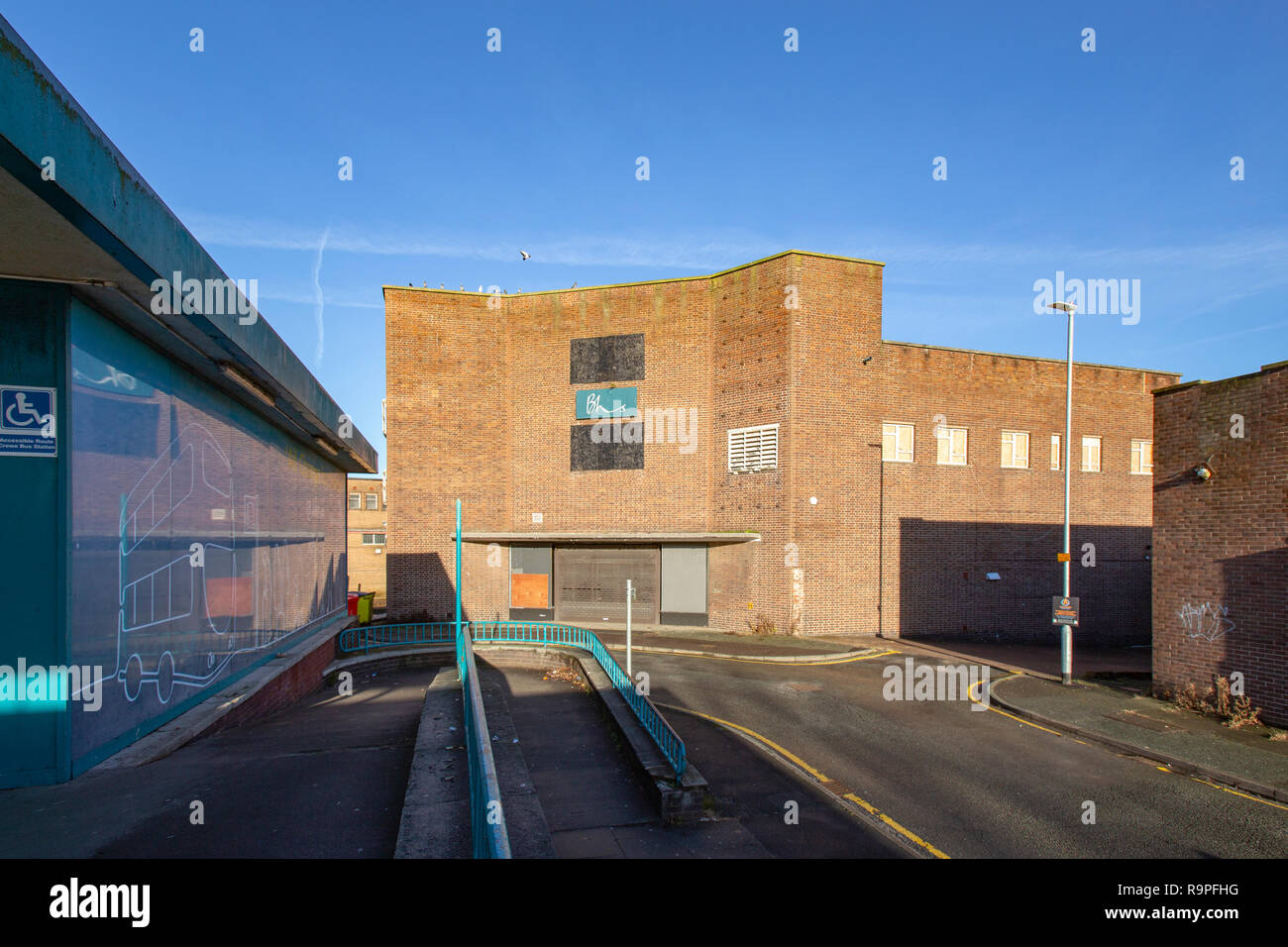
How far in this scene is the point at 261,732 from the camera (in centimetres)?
1030

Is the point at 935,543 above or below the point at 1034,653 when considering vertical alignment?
above

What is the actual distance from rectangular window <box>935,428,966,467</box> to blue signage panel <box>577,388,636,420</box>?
11736 millimetres

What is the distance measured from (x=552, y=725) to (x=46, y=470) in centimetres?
893

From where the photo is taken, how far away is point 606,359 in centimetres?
2714

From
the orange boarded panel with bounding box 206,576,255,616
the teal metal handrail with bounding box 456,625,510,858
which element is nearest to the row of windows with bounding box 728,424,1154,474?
the orange boarded panel with bounding box 206,576,255,616

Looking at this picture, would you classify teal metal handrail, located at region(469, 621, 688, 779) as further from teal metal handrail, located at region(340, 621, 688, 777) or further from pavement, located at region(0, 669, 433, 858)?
pavement, located at region(0, 669, 433, 858)

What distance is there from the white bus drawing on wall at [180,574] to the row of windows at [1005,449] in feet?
68.4

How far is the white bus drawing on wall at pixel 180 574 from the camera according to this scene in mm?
8055

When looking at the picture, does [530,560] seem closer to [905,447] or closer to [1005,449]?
[905,447]

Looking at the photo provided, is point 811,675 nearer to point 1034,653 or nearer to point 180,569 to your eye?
point 1034,653

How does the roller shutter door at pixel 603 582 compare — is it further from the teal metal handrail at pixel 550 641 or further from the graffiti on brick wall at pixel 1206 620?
the graffiti on brick wall at pixel 1206 620

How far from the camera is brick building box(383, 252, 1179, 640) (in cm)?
2453

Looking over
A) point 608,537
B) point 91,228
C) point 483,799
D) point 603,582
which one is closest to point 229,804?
point 483,799
